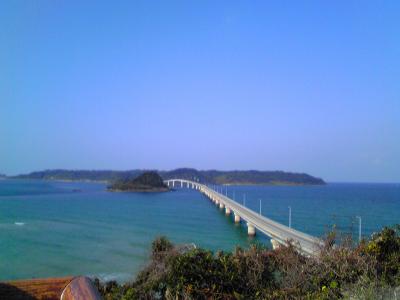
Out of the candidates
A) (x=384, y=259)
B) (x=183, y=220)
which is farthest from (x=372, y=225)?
(x=384, y=259)

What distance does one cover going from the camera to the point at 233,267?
293 inches

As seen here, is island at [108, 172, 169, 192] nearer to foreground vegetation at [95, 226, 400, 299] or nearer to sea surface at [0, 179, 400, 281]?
sea surface at [0, 179, 400, 281]

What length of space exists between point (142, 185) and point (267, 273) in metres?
116

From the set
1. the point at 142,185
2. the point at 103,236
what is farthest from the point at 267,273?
the point at 142,185

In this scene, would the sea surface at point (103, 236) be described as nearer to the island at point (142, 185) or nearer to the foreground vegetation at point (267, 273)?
the foreground vegetation at point (267, 273)

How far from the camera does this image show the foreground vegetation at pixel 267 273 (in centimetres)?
655

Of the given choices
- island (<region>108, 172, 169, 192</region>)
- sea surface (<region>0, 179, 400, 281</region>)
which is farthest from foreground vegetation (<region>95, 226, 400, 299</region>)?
island (<region>108, 172, 169, 192</region>)

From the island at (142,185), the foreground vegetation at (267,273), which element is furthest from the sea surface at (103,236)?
the island at (142,185)

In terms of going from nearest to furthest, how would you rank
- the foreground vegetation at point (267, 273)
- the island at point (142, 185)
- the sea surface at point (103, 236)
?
the foreground vegetation at point (267, 273)
the sea surface at point (103, 236)
the island at point (142, 185)

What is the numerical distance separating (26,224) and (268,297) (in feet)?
132

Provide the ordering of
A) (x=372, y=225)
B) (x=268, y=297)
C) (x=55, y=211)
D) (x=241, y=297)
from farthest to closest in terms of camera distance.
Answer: (x=55, y=211), (x=372, y=225), (x=241, y=297), (x=268, y=297)

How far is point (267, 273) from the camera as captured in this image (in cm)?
771

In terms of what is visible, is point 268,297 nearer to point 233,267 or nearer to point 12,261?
point 233,267

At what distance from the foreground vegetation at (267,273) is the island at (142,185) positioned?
361 feet
